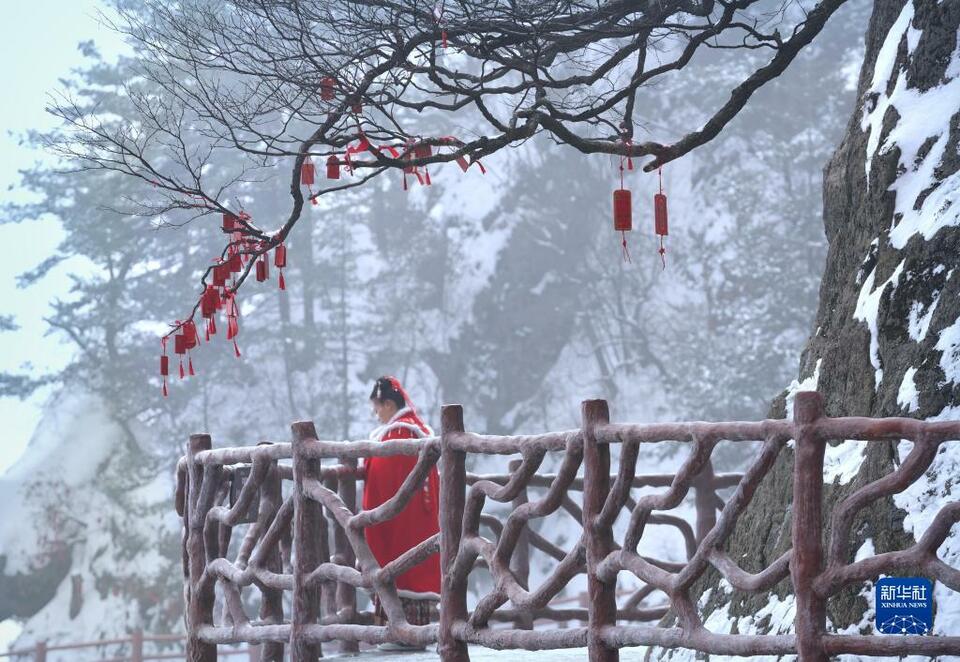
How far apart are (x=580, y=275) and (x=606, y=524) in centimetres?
2658

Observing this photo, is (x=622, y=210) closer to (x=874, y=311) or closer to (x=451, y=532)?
(x=874, y=311)

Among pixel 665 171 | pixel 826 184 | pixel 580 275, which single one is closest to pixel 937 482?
pixel 826 184

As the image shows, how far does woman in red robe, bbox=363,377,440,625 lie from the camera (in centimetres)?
724

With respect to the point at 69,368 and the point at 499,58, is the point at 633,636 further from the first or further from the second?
the point at 69,368

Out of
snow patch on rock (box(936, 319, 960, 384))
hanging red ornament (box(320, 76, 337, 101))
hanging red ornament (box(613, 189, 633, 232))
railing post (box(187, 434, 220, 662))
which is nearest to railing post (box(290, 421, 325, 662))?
railing post (box(187, 434, 220, 662))

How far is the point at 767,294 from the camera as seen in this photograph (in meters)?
27.5

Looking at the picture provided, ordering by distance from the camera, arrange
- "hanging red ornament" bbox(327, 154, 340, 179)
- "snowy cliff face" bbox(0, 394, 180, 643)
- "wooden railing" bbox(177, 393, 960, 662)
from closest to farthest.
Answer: "wooden railing" bbox(177, 393, 960, 662) < "hanging red ornament" bbox(327, 154, 340, 179) < "snowy cliff face" bbox(0, 394, 180, 643)

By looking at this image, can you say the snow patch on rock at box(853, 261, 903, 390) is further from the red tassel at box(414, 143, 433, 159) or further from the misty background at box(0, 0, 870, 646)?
the misty background at box(0, 0, 870, 646)

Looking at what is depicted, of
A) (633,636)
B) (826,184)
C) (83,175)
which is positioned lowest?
(633,636)

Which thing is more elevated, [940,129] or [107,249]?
[107,249]

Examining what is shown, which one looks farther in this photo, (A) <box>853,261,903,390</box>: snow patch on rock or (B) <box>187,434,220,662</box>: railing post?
(B) <box>187,434,220,662</box>: railing post

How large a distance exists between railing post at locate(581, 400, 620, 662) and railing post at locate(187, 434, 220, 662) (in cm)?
248

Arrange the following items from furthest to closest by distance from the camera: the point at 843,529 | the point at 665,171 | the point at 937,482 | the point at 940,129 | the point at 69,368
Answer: the point at 665,171 < the point at 69,368 < the point at 940,129 < the point at 937,482 < the point at 843,529

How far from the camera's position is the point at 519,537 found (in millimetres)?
5438
